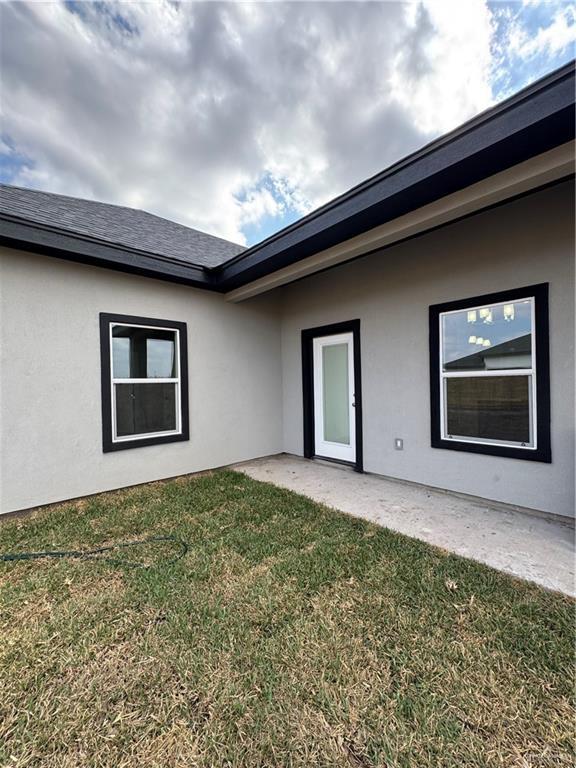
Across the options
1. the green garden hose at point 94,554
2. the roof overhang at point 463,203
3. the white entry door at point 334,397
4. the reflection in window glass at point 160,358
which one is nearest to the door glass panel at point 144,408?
the reflection in window glass at point 160,358

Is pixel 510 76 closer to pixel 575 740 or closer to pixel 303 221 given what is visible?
pixel 303 221

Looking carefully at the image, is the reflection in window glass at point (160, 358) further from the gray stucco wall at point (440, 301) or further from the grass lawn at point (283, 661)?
the grass lawn at point (283, 661)

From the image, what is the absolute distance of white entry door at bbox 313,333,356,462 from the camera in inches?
205

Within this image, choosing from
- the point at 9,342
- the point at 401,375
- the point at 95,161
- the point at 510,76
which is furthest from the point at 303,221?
the point at 95,161

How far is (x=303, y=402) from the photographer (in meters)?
5.80

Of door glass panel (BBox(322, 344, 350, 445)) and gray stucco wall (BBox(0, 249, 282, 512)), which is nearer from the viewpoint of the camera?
gray stucco wall (BBox(0, 249, 282, 512))

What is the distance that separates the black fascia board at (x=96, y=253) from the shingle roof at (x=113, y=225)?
0.07 meters

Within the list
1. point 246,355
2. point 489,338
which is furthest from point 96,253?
point 489,338

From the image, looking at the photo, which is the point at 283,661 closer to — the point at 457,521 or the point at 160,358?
the point at 457,521

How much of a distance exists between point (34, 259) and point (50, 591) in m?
3.36

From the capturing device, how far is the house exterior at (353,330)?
2.90 metres

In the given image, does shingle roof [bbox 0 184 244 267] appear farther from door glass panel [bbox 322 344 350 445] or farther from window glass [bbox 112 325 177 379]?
door glass panel [bbox 322 344 350 445]

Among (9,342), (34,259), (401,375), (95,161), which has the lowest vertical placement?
(401,375)

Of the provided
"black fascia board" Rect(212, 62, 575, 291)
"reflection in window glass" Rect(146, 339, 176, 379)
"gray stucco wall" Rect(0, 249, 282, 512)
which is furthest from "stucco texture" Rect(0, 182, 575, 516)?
"black fascia board" Rect(212, 62, 575, 291)
